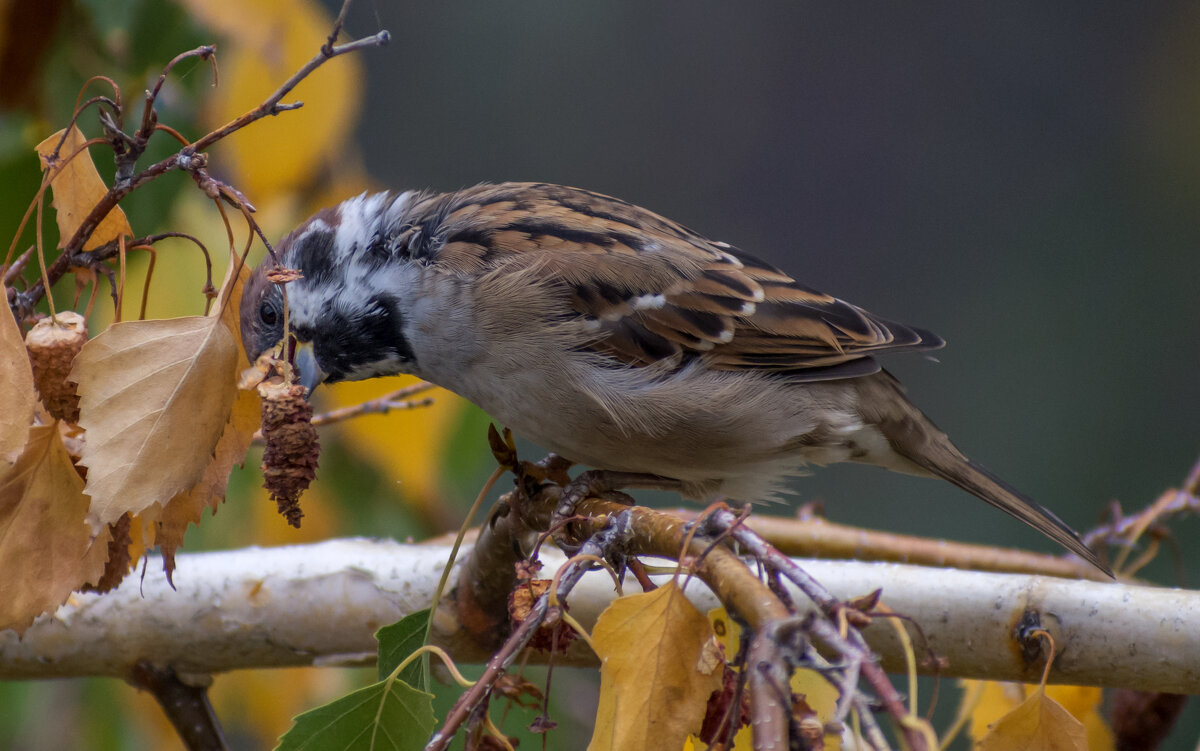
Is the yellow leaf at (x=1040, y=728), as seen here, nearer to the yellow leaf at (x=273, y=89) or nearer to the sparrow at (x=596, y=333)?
the sparrow at (x=596, y=333)

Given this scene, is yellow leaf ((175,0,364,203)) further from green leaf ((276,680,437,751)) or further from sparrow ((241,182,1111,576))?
green leaf ((276,680,437,751))

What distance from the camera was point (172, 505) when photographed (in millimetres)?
1461

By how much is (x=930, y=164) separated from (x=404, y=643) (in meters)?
6.66

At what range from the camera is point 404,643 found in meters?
1.51

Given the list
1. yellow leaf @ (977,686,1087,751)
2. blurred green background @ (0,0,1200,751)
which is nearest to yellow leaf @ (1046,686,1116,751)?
yellow leaf @ (977,686,1087,751)

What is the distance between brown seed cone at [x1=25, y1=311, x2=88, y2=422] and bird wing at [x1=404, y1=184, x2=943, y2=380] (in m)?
1.12

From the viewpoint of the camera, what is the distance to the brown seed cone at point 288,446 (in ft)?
4.66

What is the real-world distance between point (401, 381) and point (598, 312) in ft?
3.10

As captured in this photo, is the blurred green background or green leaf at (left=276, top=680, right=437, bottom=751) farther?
the blurred green background

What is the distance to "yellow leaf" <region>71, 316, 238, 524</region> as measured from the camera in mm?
1284

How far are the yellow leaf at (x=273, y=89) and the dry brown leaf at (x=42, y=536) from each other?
1171 millimetres

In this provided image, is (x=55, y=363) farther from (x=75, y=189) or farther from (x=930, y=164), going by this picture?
(x=930, y=164)

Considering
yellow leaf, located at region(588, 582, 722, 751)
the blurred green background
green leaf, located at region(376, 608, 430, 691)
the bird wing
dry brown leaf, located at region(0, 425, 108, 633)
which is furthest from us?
the blurred green background

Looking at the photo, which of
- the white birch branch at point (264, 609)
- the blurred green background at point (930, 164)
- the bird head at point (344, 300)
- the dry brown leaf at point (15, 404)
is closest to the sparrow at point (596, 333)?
the bird head at point (344, 300)
